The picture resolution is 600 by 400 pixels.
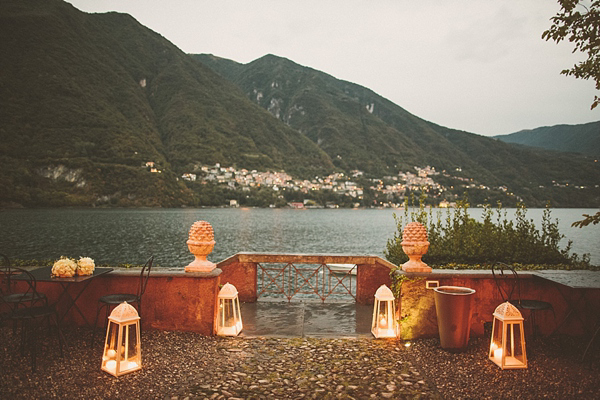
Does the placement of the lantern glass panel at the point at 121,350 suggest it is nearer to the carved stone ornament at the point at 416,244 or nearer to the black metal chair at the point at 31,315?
the black metal chair at the point at 31,315

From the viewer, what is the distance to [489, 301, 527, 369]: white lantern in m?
4.43

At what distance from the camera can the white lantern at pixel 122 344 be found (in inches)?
167

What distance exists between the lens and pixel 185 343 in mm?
5273

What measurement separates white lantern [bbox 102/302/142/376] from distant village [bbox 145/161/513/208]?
112475 millimetres

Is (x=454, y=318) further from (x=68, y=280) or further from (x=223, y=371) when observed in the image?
(x=68, y=280)

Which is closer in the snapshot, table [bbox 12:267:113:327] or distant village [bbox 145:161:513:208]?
table [bbox 12:267:113:327]

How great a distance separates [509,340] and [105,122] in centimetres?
13245

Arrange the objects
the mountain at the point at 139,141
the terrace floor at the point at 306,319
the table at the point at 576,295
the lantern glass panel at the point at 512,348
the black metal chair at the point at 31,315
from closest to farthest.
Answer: the black metal chair at the point at 31,315
the lantern glass panel at the point at 512,348
the table at the point at 576,295
the terrace floor at the point at 306,319
the mountain at the point at 139,141

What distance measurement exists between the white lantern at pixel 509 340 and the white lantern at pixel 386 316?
1.46 m

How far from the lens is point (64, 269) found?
4828 millimetres

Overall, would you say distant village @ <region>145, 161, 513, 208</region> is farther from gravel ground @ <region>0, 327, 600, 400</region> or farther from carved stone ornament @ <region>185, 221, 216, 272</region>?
gravel ground @ <region>0, 327, 600, 400</region>

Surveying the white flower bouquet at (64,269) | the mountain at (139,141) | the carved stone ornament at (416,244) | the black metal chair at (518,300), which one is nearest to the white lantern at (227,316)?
the white flower bouquet at (64,269)

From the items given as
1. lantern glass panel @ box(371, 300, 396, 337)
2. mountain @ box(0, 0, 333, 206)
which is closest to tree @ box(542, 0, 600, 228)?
lantern glass panel @ box(371, 300, 396, 337)

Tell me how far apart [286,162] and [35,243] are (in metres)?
117
